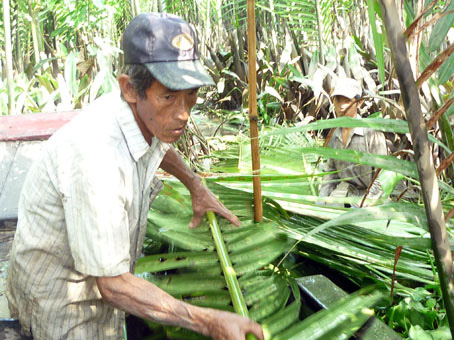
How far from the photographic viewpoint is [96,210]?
1257 millimetres

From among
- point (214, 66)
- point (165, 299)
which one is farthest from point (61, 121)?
point (214, 66)

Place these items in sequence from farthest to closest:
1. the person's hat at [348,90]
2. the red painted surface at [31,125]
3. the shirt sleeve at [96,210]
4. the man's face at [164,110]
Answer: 1. the person's hat at [348,90]
2. the red painted surface at [31,125]
3. the man's face at [164,110]
4. the shirt sleeve at [96,210]

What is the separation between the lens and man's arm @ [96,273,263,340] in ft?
4.23

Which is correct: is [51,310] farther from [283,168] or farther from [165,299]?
[283,168]

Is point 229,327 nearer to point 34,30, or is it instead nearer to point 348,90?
point 348,90

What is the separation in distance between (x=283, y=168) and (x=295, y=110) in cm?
316

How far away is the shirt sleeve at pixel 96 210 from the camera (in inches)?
49.5

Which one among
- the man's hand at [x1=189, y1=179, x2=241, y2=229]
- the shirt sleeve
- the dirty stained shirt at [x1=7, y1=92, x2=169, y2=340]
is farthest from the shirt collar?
the man's hand at [x1=189, y1=179, x2=241, y2=229]

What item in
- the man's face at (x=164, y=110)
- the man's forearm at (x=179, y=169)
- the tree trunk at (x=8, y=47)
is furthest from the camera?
the tree trunk at (x=8, y=47)

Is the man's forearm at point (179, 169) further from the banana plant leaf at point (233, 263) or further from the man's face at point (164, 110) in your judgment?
the man's face at point (164, 110)

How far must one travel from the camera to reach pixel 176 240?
1.92 metres

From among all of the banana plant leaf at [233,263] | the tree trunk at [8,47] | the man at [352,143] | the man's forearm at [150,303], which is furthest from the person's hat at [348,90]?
the tree trunk at [8,47]

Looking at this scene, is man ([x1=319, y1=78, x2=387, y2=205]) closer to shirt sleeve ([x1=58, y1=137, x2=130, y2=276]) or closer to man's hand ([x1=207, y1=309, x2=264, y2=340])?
man's hand ([x1=207, y1=309, x2=264, y2=340])

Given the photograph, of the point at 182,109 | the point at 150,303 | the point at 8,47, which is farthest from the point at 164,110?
the point at 8,47
